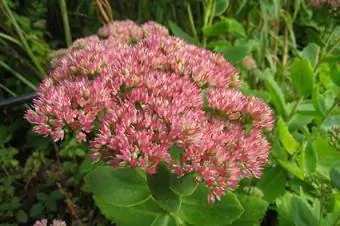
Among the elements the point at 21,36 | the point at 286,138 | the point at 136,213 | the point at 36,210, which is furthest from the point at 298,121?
the point at 21,36

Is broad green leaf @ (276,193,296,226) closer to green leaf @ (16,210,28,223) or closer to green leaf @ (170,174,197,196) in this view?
green leaf @ (170,174,197,196)

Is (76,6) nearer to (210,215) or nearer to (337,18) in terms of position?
(337,18)

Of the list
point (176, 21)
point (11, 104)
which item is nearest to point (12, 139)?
point (11, 104)

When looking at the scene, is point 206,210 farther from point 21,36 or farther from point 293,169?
point 21,36


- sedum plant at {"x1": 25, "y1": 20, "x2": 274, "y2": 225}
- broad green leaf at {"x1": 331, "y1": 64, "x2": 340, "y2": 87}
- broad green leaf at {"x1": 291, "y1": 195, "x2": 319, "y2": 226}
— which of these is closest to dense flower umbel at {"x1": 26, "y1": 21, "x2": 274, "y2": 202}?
sedum plant at {"x1": 25, "y1": 20, "x2": 274, "y2": 225}

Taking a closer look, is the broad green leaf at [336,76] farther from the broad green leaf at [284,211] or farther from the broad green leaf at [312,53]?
the broad green leaf at [284,211]
